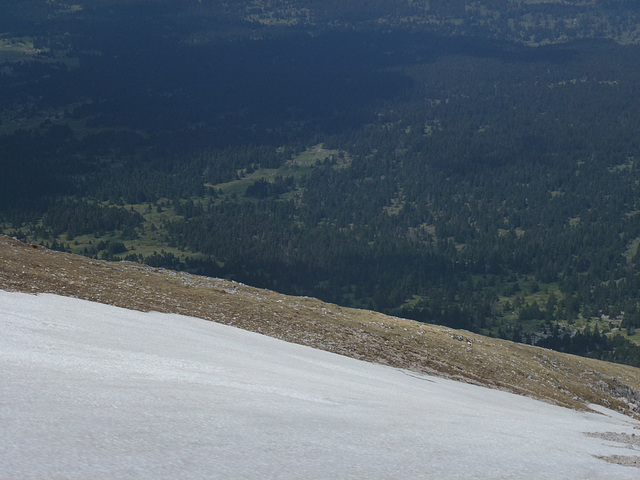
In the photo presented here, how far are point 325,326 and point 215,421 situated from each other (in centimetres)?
3447

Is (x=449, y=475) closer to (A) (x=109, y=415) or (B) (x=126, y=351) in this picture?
(A) (x=109, y=415)

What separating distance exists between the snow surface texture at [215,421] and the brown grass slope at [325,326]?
12.5 meters

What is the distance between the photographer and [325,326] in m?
49.7

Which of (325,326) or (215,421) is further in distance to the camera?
(325,326)

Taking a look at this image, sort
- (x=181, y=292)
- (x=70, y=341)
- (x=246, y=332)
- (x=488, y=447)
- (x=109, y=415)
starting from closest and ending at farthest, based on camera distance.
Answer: (x=109, y=415)
(x=488, y=447)
(x=70, y=341)
(x=246, y=332)
(x=181, y=292)

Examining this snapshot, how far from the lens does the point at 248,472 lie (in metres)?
12.5

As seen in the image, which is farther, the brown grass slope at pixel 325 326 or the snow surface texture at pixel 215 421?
the brown grass slope at pixel 325 326

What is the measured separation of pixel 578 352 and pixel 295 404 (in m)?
174

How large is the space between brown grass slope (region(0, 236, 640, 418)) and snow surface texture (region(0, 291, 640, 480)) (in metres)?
12.5

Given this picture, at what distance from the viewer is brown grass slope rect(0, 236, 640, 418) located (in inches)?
1706

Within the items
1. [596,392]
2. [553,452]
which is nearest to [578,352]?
[596,392]

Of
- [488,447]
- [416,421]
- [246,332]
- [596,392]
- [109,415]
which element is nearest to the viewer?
[109,415]

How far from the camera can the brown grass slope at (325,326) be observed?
4334cm

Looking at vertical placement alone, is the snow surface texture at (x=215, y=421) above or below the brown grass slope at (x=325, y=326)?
above
